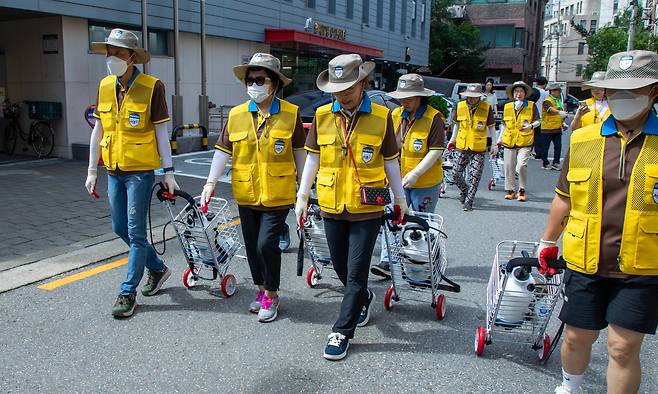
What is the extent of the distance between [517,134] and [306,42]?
1147cm

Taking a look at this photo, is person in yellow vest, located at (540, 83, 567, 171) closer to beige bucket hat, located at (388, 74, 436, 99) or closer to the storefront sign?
beige bucket hat, located at (388, 74, 436, 99)

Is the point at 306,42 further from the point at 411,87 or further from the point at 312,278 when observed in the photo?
the point at 312,278

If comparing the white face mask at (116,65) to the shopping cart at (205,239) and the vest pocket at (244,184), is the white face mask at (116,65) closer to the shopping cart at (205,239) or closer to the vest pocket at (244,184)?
the shopping cart at (205,239)

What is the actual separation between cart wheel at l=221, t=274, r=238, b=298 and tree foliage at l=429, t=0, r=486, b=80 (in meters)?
43.2

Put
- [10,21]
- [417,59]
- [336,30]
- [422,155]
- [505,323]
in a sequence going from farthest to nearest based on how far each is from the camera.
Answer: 1. [417,59]
2. [336,30]
3. [10,21]
4. [422,155]
5. [505,323]

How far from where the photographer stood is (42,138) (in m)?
12.7

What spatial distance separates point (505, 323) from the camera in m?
3.94

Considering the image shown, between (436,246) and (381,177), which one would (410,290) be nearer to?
(436,246)

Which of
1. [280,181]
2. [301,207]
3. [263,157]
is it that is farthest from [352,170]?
[263,157]

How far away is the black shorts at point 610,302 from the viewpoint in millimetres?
2811

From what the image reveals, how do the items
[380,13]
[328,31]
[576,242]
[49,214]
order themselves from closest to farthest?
[576,242], [49,214], [328,31], [380,13]

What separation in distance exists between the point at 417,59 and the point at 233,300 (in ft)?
108

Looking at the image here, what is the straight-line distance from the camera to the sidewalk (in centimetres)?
623

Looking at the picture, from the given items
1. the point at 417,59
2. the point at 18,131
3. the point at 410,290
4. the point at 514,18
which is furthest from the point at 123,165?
the point at 514,18
